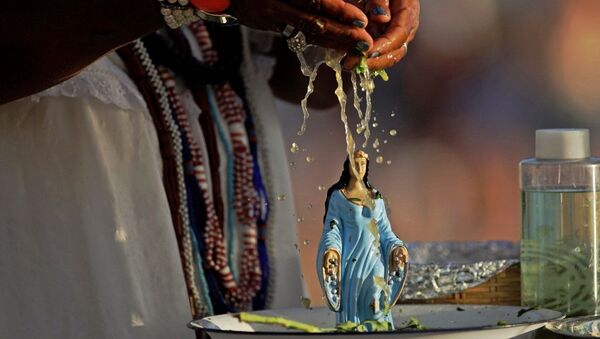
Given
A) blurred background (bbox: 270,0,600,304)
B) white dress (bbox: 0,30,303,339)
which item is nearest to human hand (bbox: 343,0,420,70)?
white dress (bbox: 0,30,303,339)

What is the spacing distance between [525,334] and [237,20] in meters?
0.35

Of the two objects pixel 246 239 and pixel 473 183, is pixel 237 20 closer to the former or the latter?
pixel 246 239

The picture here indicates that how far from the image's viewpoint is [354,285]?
1.13m

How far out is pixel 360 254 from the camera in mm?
1134

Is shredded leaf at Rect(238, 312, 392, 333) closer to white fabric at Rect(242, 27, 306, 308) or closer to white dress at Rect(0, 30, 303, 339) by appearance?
white dress at Rect(0, 30, 303, 339)

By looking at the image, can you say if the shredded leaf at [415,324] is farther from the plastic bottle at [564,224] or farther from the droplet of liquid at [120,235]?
the droplet of liquid at [120,235]

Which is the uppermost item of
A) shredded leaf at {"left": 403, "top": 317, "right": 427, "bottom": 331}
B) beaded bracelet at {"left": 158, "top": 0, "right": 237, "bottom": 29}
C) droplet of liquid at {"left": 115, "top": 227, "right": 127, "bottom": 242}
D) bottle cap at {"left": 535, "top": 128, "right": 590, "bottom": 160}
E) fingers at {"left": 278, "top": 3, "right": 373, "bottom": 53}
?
beaded bracelet at {"left": 158, "top": 0, "right": 237, "bottom": 29}

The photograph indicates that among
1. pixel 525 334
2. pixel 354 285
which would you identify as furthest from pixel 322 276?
pixel 525 334

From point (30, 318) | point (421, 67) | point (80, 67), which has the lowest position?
point (30, 318)

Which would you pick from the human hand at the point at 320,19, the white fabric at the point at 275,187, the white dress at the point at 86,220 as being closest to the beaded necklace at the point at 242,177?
the white fabric at the point at 275,187

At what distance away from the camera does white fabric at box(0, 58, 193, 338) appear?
4.50 feet

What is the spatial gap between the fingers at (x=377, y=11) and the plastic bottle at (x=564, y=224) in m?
0.19

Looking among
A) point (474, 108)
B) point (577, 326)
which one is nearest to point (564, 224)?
point (577, 326)

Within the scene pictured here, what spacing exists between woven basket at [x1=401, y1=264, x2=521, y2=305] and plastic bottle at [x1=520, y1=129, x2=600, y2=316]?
0.07m
